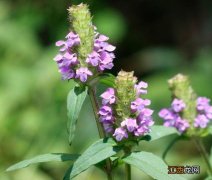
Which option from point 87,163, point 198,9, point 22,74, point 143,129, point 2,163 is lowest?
point 87,163

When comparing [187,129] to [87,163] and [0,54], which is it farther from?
[0,54]

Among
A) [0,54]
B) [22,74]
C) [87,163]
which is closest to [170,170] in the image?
[87,163]

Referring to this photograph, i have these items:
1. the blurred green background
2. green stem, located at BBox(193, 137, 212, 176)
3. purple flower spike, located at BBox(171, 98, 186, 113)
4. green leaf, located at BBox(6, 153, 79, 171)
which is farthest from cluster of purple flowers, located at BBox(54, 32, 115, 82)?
the blurred green background

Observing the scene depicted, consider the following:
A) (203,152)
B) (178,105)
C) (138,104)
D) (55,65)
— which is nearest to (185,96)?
(178,105)

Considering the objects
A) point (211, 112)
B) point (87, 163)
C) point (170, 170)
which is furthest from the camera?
point (211, 112)

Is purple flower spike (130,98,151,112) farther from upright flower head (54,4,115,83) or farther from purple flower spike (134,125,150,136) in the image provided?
upright flower head (54,4,115,83)

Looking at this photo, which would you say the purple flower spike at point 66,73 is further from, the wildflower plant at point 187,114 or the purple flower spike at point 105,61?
the wildflower plant at point 187,114

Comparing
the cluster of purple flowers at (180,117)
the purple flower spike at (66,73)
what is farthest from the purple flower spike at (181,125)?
the purple flower spike at (66,73)
